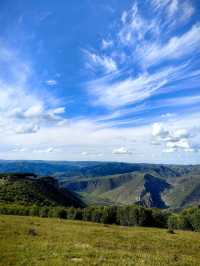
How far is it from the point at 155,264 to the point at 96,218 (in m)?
87.1

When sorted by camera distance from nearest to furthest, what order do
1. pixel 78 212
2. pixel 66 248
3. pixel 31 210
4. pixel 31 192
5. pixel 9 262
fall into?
pixel 9 262, pixel 66 248, pixel 31 210, pixel 78 212, pixel 31 192

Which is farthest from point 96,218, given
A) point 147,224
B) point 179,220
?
point 179,220

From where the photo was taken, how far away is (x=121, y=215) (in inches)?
4488

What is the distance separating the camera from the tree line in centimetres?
→ 10394

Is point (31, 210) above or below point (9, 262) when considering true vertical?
below

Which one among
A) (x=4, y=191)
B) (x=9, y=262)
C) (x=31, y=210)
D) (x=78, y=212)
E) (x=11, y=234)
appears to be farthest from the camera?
(x=4, y=191)

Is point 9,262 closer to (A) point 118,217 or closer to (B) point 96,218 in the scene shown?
(B) point 96,218

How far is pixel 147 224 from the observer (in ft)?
378

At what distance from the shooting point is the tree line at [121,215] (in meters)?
104

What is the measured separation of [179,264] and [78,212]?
90.9 m

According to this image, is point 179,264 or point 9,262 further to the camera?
point 179,264

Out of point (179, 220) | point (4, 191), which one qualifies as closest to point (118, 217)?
point (179, 220)

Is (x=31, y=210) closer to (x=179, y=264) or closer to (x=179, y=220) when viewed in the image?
(x=179, y=220)

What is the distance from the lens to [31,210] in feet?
340
